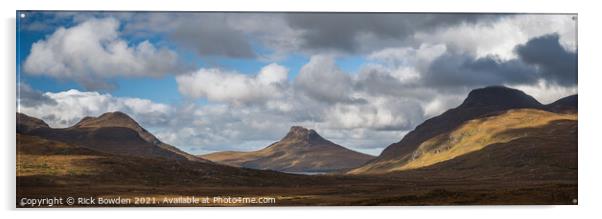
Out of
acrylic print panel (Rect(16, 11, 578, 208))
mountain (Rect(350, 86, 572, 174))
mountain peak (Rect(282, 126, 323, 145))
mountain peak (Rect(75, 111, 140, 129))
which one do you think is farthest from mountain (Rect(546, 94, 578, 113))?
mountain peak (Rect(75, 111, 140, 129))

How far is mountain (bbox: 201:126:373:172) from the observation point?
1478 cm

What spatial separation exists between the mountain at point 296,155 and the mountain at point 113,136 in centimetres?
70

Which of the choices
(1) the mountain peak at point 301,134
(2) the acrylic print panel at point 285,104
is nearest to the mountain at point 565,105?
(2) the acrylic print panel at point 285,104

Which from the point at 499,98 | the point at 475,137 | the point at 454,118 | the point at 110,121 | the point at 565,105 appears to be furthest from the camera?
the point at 475,137

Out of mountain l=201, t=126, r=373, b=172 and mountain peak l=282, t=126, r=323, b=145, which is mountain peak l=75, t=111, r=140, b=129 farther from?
mountain peak l=282, t=126, r=323, b=145

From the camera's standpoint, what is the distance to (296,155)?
15062 mm

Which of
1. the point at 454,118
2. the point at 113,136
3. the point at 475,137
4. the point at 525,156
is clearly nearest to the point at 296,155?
the point at 454,118

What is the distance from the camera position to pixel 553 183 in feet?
47.4

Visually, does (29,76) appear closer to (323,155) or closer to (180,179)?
(180,179)

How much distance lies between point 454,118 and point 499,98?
0.94 metres

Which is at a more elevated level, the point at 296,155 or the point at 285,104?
the point at 285,104

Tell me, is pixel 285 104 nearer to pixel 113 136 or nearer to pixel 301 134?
pixel 301 134

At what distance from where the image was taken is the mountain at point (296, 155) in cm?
1478

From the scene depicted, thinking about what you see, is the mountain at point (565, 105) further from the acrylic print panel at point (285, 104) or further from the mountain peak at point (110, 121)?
the mountain peak at point (110, 121)
